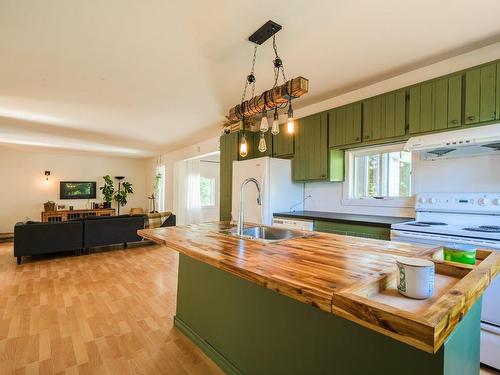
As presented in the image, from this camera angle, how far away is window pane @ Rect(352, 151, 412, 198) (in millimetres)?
2908

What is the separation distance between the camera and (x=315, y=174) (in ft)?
11.1

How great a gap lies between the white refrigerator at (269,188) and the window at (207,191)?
380 centimetres

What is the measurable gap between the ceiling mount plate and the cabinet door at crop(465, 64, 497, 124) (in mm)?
1637

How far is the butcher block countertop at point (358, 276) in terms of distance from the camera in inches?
25.6

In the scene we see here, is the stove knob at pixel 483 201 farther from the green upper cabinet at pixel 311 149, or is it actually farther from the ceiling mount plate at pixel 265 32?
the ceiling mount plate at pixel 265 32

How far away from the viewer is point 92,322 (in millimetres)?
2361

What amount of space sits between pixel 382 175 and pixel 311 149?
0.91 metres

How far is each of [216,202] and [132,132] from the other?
3.34m

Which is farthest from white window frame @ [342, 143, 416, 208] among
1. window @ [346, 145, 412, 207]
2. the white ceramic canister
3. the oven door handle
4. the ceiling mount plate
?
the white ceramic canister

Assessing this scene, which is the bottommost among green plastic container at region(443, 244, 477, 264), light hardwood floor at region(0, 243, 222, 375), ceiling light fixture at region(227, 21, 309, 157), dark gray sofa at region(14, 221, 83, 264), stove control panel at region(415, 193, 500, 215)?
light hardwood floor at region(0, 243, 222, 375)

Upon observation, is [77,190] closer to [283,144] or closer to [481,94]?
[283,144]

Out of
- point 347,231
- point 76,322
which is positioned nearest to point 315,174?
point 347,231

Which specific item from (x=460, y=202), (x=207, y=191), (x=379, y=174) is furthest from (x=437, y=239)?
→ (x=207, y=191)

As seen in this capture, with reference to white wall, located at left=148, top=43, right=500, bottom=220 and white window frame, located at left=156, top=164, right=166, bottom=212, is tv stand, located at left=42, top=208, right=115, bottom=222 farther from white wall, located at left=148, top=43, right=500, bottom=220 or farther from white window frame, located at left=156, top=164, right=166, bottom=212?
white wall, located at left=148, top=43, right=500, bottom=220
